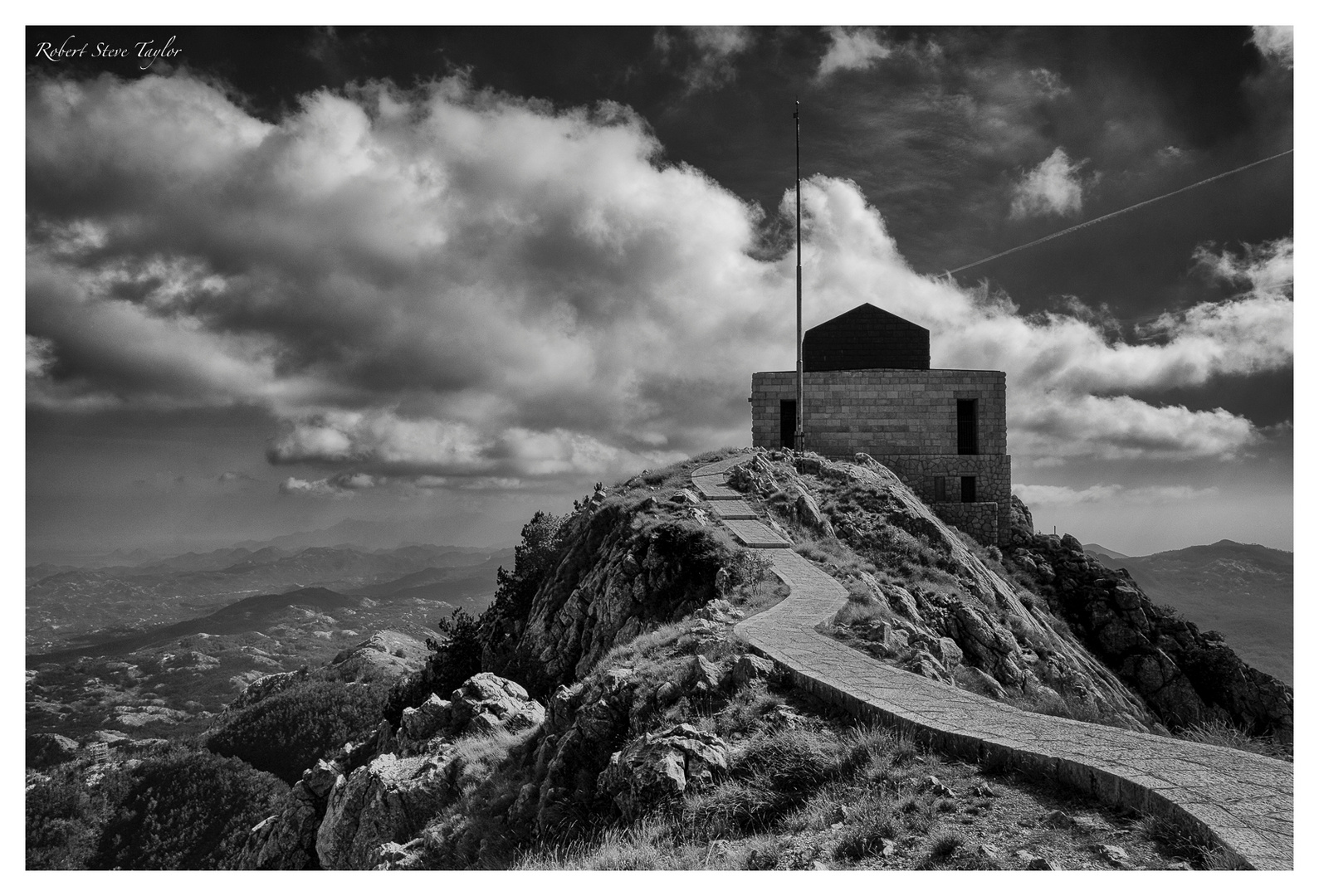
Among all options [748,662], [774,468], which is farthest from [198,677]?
[748,662]

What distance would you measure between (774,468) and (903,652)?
63.0 ft

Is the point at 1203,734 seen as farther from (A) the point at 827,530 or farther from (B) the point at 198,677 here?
(B) the point at 198,677

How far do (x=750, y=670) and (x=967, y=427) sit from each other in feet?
107

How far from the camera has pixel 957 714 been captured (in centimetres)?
877

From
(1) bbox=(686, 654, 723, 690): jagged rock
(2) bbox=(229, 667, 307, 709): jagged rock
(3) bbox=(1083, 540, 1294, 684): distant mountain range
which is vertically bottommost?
(2) bbox=(229, 667, 307, 709): jagged rock

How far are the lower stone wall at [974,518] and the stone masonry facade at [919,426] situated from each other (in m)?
0.30

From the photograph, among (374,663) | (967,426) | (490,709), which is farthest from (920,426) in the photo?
(374,663)

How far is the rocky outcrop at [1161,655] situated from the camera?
28.4 meters

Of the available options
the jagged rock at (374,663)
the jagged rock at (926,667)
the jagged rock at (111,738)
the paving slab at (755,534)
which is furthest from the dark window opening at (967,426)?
the jagged rock at (111,738)

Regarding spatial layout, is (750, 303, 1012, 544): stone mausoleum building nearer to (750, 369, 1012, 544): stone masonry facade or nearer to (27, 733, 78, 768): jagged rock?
(750, 369, 1012, 544): stone masonry facade


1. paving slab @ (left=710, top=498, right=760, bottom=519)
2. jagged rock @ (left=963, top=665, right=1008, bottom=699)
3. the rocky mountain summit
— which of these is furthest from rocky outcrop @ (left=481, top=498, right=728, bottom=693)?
jagged rock @ (left=963, top=665, right=1008, bottom=699)

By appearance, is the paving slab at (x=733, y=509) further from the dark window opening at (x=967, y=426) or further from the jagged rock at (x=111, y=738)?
the jagged rock at (x=111, y=738)

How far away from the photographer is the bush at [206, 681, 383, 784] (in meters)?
91.8

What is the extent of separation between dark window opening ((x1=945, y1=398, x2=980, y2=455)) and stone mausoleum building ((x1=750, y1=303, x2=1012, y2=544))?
0.15 feet
